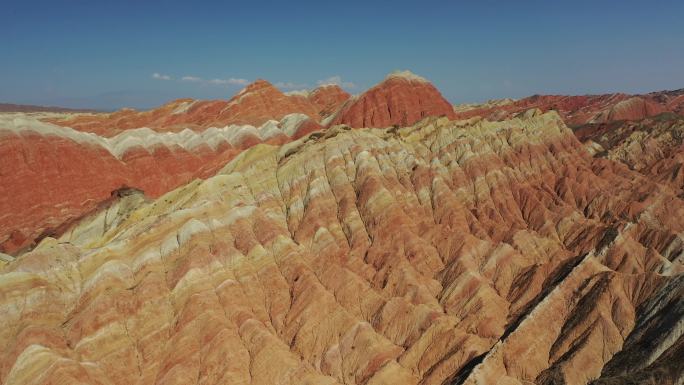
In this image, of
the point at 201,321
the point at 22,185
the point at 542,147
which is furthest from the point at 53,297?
the point at 542,147

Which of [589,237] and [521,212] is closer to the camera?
[589,237]

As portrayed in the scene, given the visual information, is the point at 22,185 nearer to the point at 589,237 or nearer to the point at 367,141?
the point at 367,141

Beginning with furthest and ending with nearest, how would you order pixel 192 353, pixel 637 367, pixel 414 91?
1. pixel 414 91
2. pixel 192 353
3. pixel 637 367

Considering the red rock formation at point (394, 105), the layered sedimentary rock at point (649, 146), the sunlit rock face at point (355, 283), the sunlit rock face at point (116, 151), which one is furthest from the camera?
the red rock formation at point (394, 105)

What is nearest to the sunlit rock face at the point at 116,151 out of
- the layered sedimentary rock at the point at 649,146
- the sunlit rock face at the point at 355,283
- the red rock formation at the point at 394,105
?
the red rock formation at the point at 394,105

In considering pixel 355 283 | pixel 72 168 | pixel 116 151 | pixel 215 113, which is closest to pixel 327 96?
pixel 215 113

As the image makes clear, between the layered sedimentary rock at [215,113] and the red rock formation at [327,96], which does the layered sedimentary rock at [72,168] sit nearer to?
the layered sedimentary rock at [215,113]
